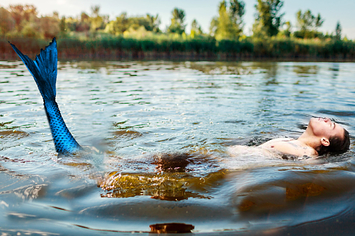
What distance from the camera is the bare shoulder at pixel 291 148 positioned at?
3539 millimetres

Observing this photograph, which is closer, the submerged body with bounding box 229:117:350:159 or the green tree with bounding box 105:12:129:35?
the submerged body with bounding box 229:117:350:159

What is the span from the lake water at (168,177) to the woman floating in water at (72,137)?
0.74 ft

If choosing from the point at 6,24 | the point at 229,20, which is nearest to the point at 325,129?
the point at 6,24

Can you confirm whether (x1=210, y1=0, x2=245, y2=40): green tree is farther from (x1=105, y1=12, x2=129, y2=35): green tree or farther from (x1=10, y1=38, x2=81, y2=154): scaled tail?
(x1=10, y1=38, x2=81, y2=154): scaled tail

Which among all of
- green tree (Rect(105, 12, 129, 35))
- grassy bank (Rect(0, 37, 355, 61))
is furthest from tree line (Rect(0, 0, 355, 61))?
green tree (Rect(105, 12, 129, 35))

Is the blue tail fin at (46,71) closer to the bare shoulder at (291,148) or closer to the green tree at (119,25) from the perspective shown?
the bare shoulder at (291,148)

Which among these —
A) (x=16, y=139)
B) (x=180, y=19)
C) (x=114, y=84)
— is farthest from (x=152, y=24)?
(x=16, y=139)

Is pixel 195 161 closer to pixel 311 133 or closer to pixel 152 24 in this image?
pixel 311 133

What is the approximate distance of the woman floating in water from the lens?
10.0ft

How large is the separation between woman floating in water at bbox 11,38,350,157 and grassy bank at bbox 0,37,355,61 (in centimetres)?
1900

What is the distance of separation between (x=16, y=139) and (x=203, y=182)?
272 cm

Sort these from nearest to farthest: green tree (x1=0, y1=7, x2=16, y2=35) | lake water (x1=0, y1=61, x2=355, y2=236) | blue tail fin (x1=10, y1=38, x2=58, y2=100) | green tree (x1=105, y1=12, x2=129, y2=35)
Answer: lake water (x1=0, y1=61, x2=355, y2=236), blue tail fin (x1=10, y1=38, x2=58, y2=100), green tree (x1=0, y1=7, x2=16, y2=35), green tree (x1=105, y1=12, x2=129, y2=35)

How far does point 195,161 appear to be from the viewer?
3293 millimetres

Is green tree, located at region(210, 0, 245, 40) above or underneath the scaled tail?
above
